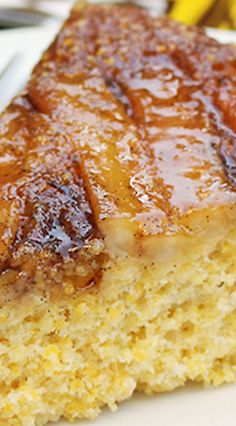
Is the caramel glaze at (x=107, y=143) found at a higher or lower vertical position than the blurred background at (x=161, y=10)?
higher

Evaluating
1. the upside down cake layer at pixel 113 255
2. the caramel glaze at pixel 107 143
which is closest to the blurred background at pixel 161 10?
the caramel glaze at pixel 107 143

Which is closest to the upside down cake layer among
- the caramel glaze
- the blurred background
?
the caramel glaze

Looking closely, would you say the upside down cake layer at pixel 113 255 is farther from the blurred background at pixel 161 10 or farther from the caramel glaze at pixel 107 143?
the blurred background at pixel 161 10

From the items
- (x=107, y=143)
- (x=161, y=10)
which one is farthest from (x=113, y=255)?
(x=161, y=10)

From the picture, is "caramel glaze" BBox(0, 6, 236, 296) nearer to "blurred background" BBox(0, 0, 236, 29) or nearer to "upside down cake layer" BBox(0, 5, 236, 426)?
"upside down cake layer" BBox(0, 5, 236, 426)

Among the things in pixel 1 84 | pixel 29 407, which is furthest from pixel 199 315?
pixel 1 84

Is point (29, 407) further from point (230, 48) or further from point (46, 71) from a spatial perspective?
point (230, 48)

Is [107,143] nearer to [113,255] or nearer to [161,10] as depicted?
[113,255]

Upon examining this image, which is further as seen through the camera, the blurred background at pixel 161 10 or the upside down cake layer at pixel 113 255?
the blurred background at pixel 161 10
